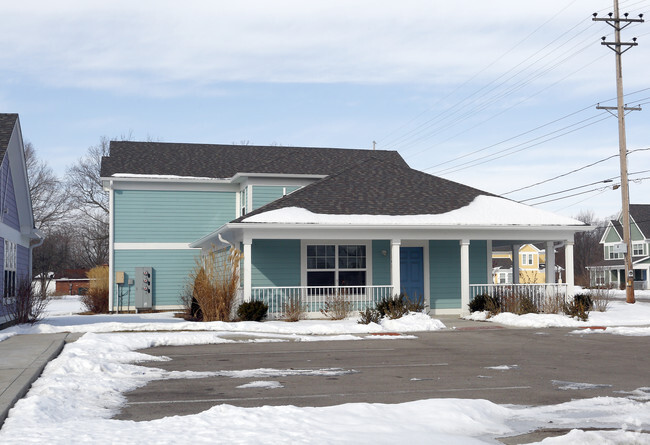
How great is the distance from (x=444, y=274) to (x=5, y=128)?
15066mm

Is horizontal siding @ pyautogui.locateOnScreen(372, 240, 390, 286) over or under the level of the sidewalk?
over

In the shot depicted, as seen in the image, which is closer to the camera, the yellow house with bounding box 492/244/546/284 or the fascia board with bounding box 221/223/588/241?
the fascia board with bounding box 221/223/588/241

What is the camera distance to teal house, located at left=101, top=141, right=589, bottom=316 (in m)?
23.3

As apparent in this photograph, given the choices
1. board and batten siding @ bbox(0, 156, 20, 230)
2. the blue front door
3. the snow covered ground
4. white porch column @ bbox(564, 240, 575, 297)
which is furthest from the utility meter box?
the snow covered ground

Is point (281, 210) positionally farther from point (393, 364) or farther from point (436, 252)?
point (393, 364)

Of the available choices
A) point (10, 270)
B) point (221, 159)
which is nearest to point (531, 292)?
point (221, 159)

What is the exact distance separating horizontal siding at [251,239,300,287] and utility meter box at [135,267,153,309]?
25.9 feet

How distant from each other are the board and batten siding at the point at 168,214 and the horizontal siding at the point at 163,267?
57 centimetres

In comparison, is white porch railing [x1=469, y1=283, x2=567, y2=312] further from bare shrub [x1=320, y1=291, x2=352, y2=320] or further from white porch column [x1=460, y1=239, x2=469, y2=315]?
bare shrub [x1=320, y1=291, x2=352, y2=320]

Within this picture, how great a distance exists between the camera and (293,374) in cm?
1141

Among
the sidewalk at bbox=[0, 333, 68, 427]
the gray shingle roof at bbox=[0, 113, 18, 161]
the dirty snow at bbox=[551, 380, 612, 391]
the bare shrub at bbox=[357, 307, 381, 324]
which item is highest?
the gray shingle roof at bbox=[0, 113, 18, 161]

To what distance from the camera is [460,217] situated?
79.0 ft

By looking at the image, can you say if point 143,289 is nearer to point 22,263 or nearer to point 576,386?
point 22,263

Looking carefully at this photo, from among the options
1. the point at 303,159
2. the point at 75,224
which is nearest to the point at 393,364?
the point at 303,159
